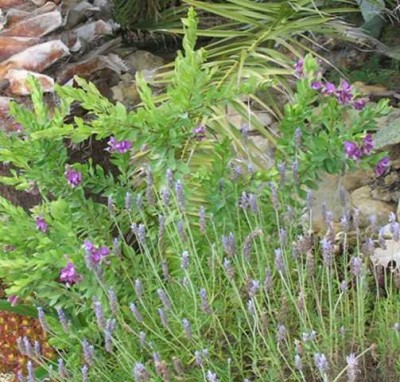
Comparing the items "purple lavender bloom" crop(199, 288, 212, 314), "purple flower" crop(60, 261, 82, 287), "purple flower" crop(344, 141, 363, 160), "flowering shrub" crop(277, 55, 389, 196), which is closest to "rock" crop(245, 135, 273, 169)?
"flowering shrub" crop(277, 55, 389, 196)

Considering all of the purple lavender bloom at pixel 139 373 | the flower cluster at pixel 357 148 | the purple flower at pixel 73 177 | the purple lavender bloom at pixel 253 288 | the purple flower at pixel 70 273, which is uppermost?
the flower cluster at pixel 357 148

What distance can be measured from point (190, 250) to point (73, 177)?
36 cm

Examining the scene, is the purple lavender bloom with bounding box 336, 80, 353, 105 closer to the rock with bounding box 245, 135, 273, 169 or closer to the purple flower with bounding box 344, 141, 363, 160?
the purple flower with bounding box 344, 141, 363, 160

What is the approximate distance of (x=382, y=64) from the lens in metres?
3.62

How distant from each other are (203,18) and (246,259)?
7.91ft

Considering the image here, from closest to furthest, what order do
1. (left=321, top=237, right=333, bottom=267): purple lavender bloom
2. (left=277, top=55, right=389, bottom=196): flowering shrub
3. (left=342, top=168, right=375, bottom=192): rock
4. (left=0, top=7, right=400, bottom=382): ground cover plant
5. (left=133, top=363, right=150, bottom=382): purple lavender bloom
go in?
(left=133, top=363, right=150, bottom=382): purple lavender bloom, (left=321, top=237, right=333, bottom=267): purple lavender bloom, (left=0, top=7, right=400, bottom=382): ground cover plant, (left=277, top=55, right=389, bottom=196): flowering shrub, (left=342, top=168, right=375, bottom=192): rock

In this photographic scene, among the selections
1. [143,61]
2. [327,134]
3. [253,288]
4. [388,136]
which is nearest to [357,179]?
[388,136]

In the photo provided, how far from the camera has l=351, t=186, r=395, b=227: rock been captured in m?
2.88

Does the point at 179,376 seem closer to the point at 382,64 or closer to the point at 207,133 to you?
the point at 207,133

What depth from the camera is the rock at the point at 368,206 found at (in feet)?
9.46

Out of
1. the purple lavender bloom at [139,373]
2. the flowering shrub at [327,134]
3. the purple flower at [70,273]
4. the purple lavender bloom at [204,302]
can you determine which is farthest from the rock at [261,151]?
the purple lavender bloom at [139,373]

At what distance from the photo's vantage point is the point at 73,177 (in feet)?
7.47

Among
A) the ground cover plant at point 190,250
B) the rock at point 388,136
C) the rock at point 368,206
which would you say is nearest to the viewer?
the ground cover plant at point 190,250

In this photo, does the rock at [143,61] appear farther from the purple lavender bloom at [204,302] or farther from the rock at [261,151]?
the purple lavender bloom at [204,302]
